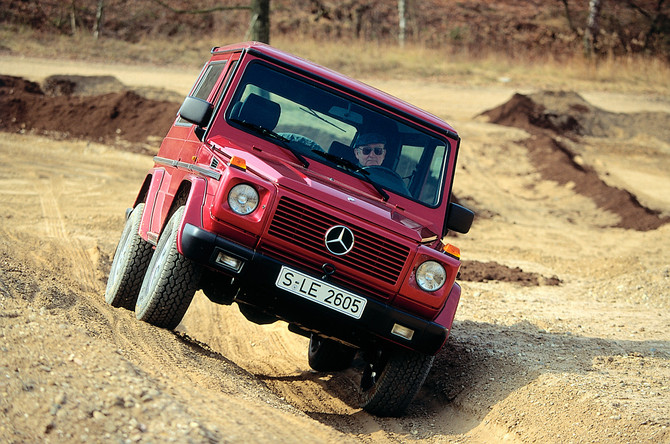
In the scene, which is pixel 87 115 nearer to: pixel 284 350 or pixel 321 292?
pixel 284 350

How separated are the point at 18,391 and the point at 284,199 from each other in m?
1.78

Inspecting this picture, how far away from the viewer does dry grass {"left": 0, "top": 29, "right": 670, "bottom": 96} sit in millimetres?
26703

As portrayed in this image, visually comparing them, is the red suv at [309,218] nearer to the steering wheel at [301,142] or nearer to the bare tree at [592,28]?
the steering wheel at [301,142]

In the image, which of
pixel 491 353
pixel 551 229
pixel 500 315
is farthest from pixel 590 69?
pixel 491 353

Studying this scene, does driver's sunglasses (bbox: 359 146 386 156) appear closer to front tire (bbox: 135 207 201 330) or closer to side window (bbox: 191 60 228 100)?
side window (bbox: 191 60 228 100)

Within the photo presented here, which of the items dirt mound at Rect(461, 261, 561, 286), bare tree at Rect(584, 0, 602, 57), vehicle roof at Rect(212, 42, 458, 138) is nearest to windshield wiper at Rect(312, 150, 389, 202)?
vehicle roof at Rect(212, 42, 458, 138)

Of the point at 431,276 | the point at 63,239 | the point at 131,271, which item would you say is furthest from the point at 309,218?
the point at 63,239

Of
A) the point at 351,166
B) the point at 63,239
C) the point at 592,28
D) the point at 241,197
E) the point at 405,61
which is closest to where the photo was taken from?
the point at 241,197

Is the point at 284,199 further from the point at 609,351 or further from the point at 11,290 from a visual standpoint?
the point at 609,351

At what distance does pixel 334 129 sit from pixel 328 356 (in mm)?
2134

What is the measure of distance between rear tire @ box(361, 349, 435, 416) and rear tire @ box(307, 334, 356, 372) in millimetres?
1283

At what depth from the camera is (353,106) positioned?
577 centimetres

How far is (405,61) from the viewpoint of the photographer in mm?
28781

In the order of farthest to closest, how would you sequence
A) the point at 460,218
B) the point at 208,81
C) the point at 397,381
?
the point at 208,81
the point at 460,218
the point at 397,381
